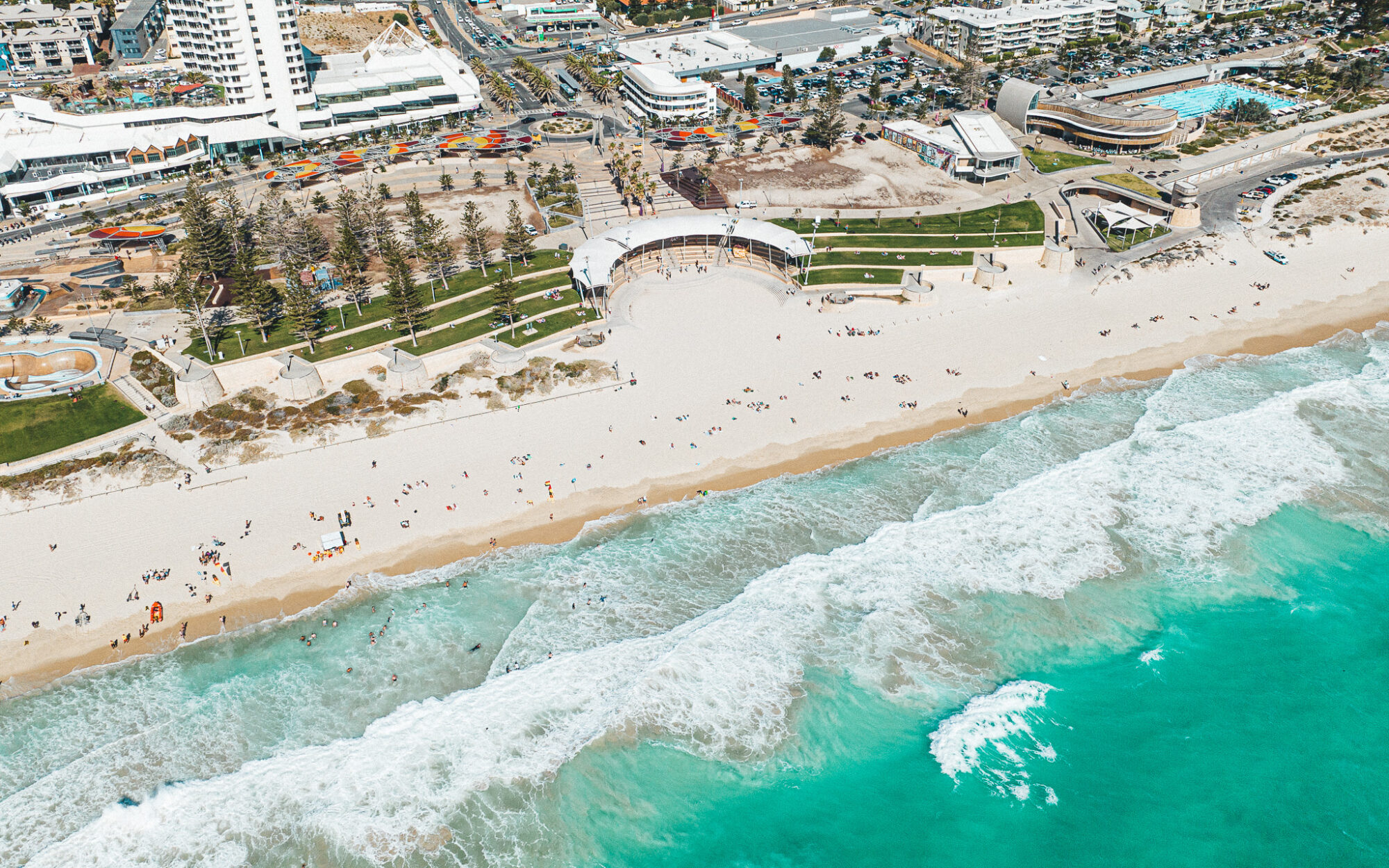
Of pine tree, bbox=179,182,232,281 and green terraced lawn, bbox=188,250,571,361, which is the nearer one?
green terraced lawn, bbox=188,250,571,361

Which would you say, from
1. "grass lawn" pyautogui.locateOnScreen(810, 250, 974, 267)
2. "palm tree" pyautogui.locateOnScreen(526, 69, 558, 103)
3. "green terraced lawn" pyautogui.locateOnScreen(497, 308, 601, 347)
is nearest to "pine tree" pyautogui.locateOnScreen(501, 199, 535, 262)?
"green terraced lawn" pyautogui.locateOnScreen(497, 308, 601, 347)

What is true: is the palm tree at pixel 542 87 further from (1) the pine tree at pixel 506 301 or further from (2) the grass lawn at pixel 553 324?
(2) the grass lawn at pixel 553 324

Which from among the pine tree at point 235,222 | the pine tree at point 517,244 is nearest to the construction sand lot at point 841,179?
the pine tree at point 517,244

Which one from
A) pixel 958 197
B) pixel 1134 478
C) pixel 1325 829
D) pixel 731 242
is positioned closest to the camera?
pixel 1325 829

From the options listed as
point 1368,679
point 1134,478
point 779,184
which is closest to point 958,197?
point 779,184

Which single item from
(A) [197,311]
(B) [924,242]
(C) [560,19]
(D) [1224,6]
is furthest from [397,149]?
(D) [1224,6]

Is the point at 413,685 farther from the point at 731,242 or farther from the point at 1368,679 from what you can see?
the point at 731,242

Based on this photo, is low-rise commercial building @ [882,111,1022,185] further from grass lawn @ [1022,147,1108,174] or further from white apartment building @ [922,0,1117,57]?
white apartment building @ [922,0,1117,57]
